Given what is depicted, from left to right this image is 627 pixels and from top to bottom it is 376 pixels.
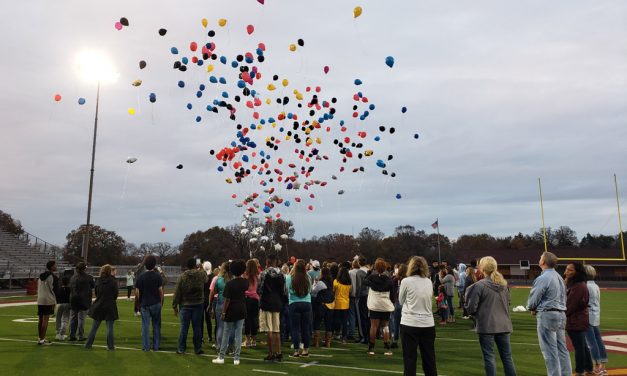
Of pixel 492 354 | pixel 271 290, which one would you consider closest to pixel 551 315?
pixel 492 354

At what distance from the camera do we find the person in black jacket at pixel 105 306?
10.1 meters

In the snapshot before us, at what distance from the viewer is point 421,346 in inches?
255

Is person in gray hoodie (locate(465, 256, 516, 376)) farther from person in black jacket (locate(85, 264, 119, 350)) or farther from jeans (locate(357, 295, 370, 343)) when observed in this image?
person in black jacket (locate(85, 264, 119, 350))

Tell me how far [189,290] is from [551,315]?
6471 millimetres

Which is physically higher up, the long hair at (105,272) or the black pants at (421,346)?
the long hair at (105,272)

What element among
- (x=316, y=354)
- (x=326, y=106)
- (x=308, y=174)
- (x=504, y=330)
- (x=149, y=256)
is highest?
(x=326, y=106)

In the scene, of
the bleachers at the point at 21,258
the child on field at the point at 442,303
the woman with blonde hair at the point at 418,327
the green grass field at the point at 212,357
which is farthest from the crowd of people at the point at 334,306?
the bleachers at the point at 21,258

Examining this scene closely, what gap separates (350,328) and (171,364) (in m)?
5.26

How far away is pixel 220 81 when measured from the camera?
1389 cm

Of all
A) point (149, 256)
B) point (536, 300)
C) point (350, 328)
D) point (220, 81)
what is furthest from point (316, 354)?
point (220, 81)

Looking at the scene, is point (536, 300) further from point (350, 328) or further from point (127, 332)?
point (127, 332)

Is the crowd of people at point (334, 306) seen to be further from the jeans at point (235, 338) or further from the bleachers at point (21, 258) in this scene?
the bleachers at point (21, 258)

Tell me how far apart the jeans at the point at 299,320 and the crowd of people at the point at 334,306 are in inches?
0.8

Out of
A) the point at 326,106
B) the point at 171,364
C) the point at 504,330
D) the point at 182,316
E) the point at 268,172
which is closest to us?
the point at 504,330
